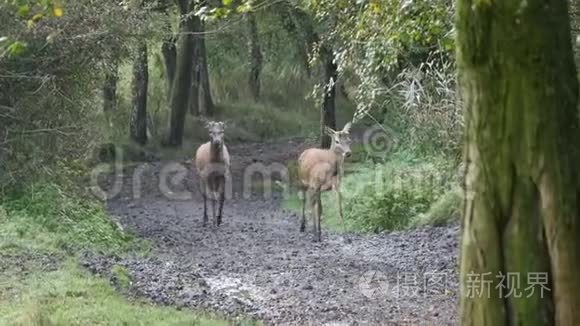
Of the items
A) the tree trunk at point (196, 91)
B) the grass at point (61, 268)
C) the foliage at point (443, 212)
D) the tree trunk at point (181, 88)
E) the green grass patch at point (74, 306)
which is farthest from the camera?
the tree trunk at point (196, 91)

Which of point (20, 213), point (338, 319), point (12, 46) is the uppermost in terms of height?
point (12, 46)

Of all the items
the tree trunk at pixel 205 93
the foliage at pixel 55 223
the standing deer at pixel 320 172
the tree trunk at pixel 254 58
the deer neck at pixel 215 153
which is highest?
the tree trunk at pixel 254 58

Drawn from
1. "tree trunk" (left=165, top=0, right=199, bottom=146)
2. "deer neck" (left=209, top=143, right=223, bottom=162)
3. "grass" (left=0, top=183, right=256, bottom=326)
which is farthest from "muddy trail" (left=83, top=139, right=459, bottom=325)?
"tree trunk" (left=165, top=0, right=199, bottom=146)

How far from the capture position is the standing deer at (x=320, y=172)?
14.3 meters

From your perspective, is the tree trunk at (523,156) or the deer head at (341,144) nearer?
the tree trunk at (523,156)

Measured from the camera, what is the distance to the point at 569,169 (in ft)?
15.8

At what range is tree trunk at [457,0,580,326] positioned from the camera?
187 inches

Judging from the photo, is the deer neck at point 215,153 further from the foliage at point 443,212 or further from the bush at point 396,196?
the foliage at point 443,212

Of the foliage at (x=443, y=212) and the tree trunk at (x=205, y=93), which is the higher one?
the tree trunk at (x=205, y=93)

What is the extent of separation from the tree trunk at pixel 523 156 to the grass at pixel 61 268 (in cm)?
327

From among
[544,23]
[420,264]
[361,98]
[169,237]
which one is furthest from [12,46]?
[169,237]

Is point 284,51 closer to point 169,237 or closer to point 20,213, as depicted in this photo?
point 169,237

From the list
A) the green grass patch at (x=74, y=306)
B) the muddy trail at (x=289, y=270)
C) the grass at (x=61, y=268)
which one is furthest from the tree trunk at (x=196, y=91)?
the green grass patch at (x=74, y=306)

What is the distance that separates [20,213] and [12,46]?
765 cm
